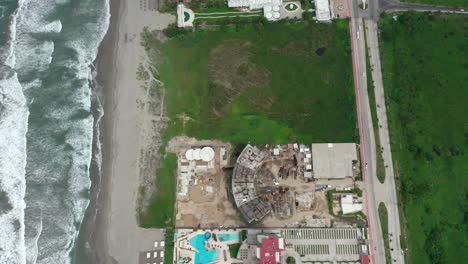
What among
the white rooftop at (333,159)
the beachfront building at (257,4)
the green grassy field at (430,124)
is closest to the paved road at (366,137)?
the white rooftop at (333,159)

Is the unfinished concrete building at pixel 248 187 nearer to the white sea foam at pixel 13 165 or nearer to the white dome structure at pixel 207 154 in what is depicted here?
the white dome structure at pixel 207 154

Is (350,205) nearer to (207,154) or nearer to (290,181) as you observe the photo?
(290,181)

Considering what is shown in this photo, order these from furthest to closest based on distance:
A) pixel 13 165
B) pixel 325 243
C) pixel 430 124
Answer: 1. pixel 430 124
2. pixel 13 165
3. pixel 325 243

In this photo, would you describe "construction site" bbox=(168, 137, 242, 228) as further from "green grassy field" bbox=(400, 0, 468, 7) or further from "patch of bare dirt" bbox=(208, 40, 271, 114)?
"green grassy field" bbox=(400, 0, 468, 7)

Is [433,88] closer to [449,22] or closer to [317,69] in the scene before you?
[449,22]

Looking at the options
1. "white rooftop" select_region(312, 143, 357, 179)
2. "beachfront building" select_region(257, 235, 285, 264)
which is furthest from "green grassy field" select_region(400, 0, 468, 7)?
"beachfront building" select_region(257, 235, 285, 264)

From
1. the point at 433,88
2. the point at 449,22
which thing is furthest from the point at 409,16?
the point at 433,88

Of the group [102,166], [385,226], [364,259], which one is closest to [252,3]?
[102,166]
